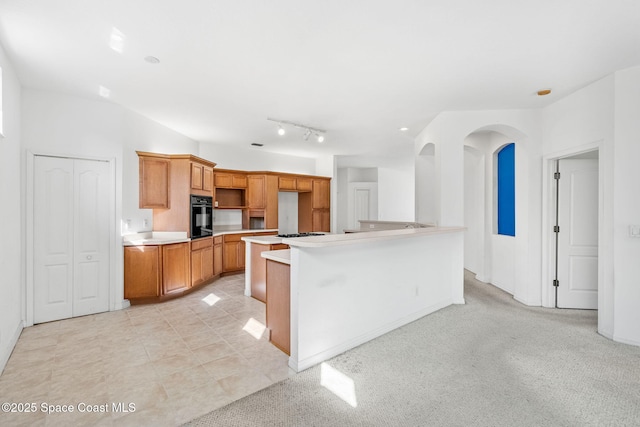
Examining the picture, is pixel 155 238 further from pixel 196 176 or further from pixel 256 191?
pixel 256 191

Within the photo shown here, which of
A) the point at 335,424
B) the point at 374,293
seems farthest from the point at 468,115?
the point at 335,424

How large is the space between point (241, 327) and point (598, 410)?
3.03 meters

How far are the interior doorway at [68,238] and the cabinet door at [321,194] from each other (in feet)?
14.4

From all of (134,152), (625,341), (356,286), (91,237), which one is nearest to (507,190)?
(625,341)

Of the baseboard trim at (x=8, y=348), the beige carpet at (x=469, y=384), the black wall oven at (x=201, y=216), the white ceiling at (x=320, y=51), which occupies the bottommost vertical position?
the beige carpet at (x=469, y=384)

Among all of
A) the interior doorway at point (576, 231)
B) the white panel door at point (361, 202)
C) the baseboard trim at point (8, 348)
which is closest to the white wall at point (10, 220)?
the baseboard trim at point (8, 348)

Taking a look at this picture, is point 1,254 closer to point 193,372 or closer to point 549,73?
point 193,372

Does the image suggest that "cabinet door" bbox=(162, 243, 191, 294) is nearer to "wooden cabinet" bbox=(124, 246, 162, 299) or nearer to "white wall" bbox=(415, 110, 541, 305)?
"wooden cabinet" bbox=(124, 246, 162, 299)

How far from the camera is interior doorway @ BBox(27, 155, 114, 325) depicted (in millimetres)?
3316

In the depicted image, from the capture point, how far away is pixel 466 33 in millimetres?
2232

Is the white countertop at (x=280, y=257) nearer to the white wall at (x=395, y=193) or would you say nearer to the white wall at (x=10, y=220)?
the white wall at (x=10, y=220)

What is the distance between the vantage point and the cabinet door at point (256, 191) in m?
6.36

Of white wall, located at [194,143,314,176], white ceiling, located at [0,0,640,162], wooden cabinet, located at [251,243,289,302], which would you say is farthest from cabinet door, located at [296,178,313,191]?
white ceiling, located at [0,0,640,162]

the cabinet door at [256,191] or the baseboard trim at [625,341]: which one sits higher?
the cabinet door at [256,191]
